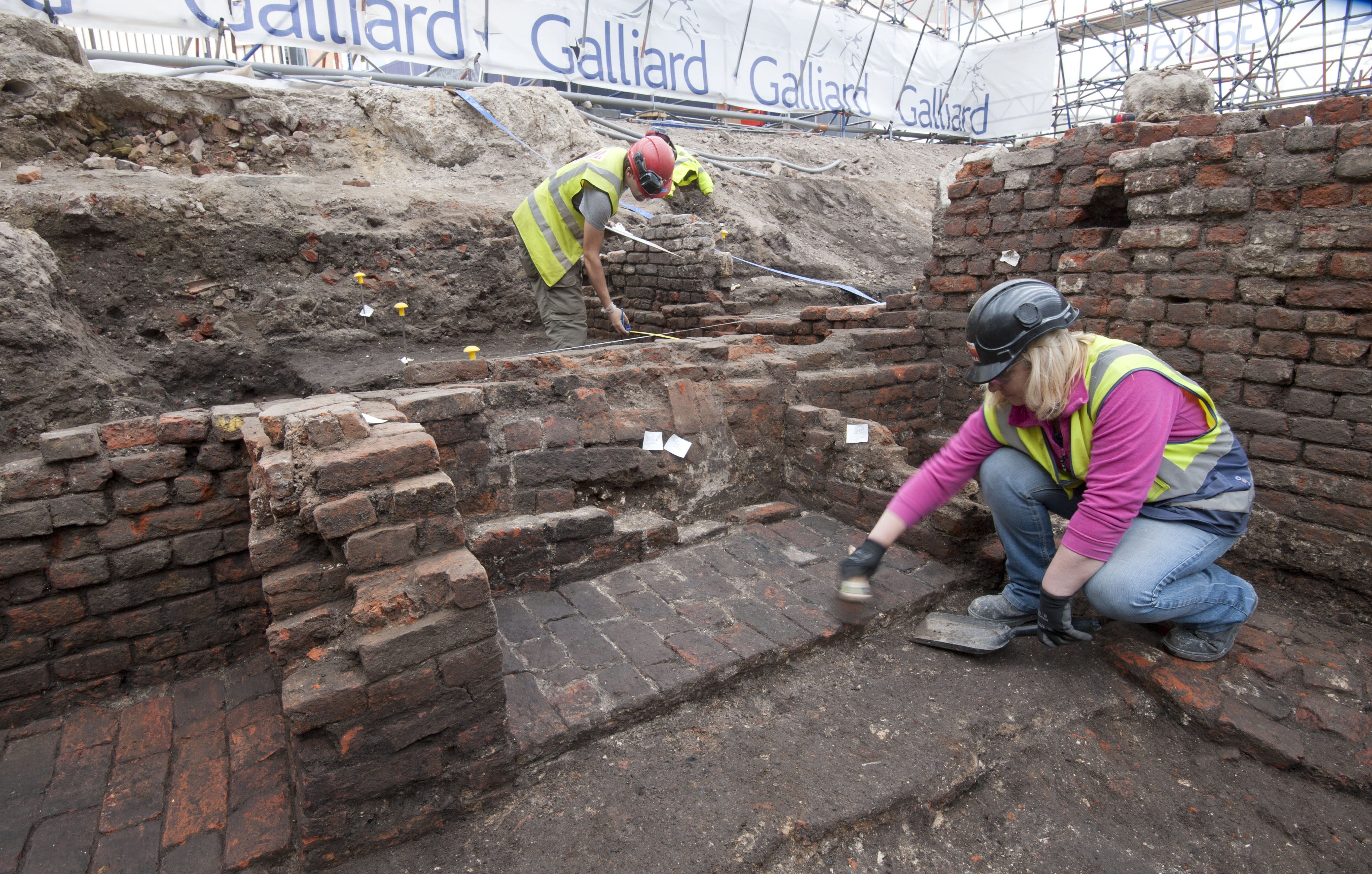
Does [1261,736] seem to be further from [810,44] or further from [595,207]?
[810,44]

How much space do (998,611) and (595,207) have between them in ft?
10.8

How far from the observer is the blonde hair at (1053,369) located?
2.25 metres

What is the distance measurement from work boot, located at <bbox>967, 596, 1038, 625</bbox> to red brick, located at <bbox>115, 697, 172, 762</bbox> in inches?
115

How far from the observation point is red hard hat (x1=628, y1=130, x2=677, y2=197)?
4.54 metres

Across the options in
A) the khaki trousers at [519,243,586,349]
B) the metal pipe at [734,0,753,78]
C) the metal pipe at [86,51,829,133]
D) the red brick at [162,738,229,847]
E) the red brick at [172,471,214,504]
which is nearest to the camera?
the red brick at [162,738,229,847]

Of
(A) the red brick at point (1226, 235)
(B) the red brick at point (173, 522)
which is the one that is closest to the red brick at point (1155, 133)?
(A) the red brick at point (1226, 235)

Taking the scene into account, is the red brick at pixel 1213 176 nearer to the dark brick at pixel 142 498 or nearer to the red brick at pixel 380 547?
the red brick at pixel 380 547

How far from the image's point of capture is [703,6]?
35.0 ft

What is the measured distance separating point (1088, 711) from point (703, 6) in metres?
11.1

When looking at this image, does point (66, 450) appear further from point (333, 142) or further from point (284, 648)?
point (333, 142)

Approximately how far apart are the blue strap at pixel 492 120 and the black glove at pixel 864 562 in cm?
616

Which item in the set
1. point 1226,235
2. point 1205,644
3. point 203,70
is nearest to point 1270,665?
point 1205,644

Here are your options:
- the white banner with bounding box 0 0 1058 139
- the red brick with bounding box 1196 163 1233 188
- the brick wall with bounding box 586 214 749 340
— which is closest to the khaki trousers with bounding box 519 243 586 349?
the brick wall with bounding box 586 214 749 340

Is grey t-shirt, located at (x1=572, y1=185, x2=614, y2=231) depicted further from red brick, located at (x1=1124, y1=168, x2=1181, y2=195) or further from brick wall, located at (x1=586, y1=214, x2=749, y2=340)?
red brick, located at (x1=1124, y1=168, x2=1181, y2=195)
